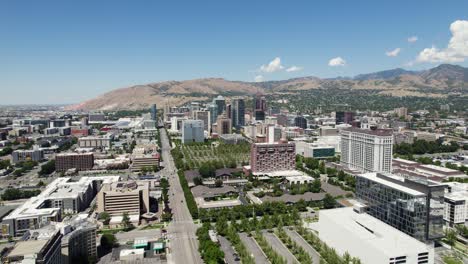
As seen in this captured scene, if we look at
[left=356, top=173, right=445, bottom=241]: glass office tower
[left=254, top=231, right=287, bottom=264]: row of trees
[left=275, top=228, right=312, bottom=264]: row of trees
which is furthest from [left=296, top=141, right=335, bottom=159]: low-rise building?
[left=254, top=231, right=287, bottom=264]: row of trees

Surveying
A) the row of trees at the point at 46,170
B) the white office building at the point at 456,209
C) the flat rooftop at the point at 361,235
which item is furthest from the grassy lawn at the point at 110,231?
the white office building at the point at 456,209

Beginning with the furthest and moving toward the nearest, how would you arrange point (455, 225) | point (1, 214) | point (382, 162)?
point (382, 162) < point (1, 214) < point (455, 225)

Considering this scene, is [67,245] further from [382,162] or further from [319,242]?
[382,162]

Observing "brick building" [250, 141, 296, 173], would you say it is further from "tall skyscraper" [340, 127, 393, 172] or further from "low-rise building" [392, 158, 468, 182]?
"low-rise building" [392, 158, 468, 182]

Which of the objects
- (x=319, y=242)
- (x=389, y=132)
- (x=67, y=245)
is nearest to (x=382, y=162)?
(x=389, y=132)

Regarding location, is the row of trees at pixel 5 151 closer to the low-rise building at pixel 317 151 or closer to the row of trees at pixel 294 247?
the low-rise building at pixel 317 151

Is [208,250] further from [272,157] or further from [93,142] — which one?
[93,142]
